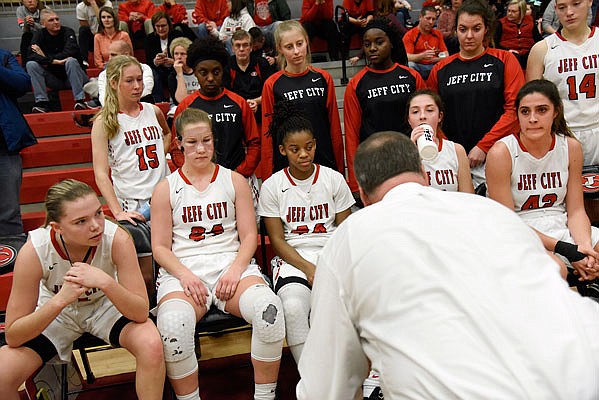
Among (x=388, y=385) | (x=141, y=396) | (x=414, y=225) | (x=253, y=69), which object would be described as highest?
(x=253, y=69)

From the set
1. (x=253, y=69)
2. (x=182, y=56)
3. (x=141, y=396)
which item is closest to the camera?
(x=141, y=396)

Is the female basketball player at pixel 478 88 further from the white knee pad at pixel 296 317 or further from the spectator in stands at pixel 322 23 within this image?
the spectator in stands at pixel 322 23

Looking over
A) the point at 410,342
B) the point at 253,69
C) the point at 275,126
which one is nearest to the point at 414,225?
the point at 410,342

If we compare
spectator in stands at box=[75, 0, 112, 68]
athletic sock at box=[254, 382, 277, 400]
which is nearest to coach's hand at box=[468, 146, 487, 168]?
athletic sock at box=[254, 382, 277, 400]

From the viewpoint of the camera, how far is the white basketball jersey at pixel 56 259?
219cm

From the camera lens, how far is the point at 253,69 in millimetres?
4277

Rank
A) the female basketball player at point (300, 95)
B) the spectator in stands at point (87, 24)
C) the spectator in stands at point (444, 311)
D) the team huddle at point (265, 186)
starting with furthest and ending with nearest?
the spectator in stands at point (87, 24), the female basketball player at point (300, 95), the team huddle at point (265, 186), the spectator in stands at point (444, 311)

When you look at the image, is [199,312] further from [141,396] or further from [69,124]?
[69,124]

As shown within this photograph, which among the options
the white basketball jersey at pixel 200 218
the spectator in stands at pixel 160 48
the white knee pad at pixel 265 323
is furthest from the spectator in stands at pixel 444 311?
the spectator in stands at pixel 160 48

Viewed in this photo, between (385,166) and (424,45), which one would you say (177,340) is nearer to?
(385,166)

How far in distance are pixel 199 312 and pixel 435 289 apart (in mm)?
1510

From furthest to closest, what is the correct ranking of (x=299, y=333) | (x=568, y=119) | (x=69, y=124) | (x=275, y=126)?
(x=69, y=124) → (x=568, y=119) → (x=275, y=126) → (x=299, y=333)

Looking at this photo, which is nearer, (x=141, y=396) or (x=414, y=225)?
(x=414, y=225)

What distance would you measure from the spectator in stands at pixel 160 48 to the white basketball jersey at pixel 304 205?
10.5ft
